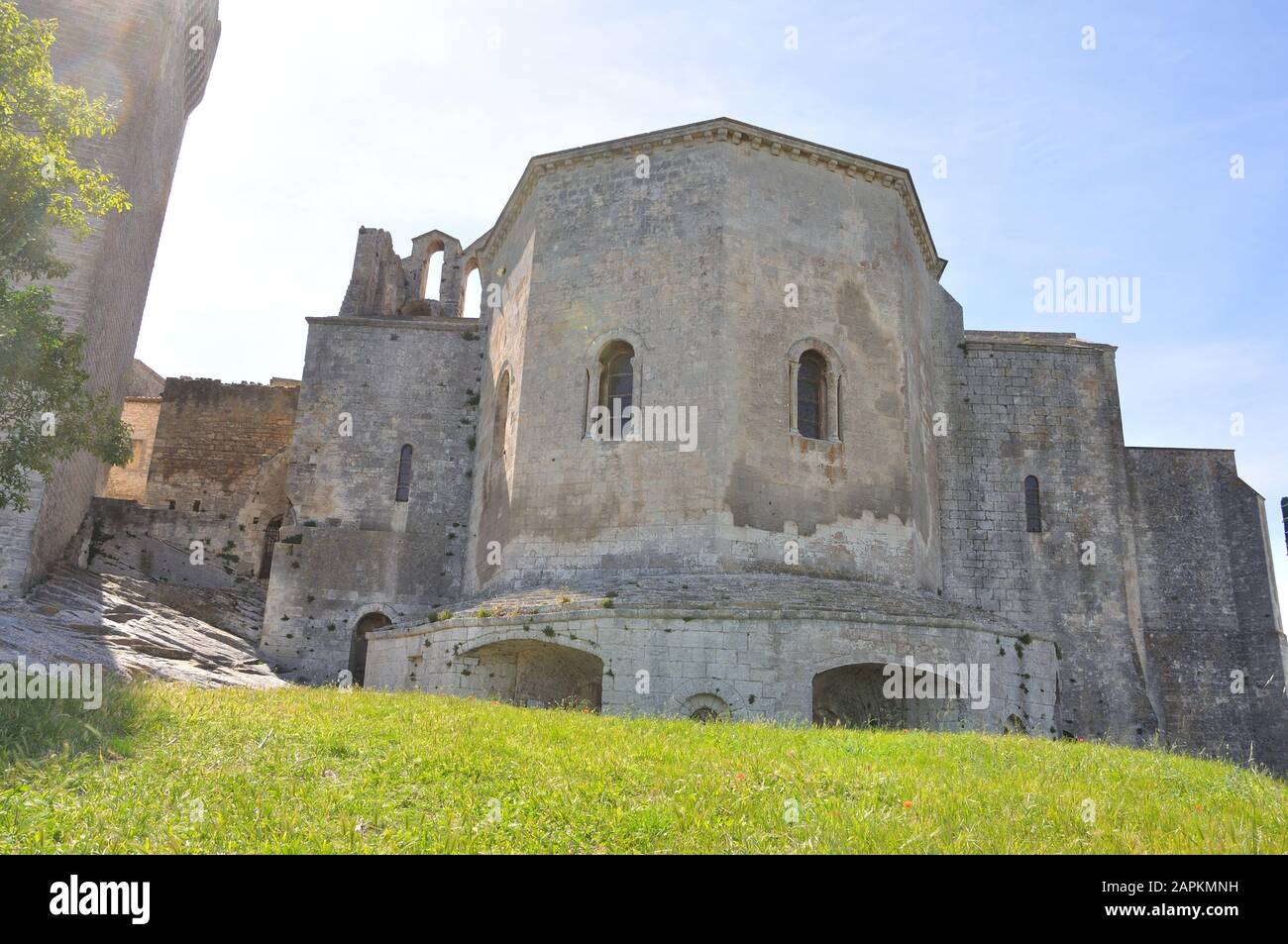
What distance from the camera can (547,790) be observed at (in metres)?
6.37

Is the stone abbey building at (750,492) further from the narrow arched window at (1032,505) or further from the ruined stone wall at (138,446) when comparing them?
the ruined stone wall at (138,446)

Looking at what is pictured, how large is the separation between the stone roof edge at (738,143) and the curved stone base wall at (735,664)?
29.1 feet

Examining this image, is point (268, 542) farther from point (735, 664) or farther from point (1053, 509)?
point (1053, 509)

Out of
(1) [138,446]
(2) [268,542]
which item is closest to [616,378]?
(2) [268,542]

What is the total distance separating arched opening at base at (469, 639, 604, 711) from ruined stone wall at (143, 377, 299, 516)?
35.4 ft

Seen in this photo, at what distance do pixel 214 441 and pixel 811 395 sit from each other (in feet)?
49.7

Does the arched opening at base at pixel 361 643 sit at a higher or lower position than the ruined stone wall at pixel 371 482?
lower

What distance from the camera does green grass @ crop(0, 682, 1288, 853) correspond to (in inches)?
207

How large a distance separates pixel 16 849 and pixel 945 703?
38.8 feet

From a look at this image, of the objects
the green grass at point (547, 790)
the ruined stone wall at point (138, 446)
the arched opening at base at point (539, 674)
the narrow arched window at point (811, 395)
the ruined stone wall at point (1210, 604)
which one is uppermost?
the ruined stone wall at point (138, 446)

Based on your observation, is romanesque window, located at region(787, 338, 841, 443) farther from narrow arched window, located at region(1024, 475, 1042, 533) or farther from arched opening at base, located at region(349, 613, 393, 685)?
arched opening at base, located at region(349, 613, 393, 685)

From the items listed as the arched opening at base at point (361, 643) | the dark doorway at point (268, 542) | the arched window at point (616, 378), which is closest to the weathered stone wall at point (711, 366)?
the arched window at point (616, 378)

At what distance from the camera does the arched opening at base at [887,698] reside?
1373 cm

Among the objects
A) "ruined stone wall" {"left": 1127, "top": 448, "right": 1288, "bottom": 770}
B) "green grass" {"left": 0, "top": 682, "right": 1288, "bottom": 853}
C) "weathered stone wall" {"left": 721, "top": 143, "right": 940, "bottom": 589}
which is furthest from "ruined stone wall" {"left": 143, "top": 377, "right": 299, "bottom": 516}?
"ruined stone wall" {"left": 1127, "top": 448, "right": 1288, "bottom": 770}
